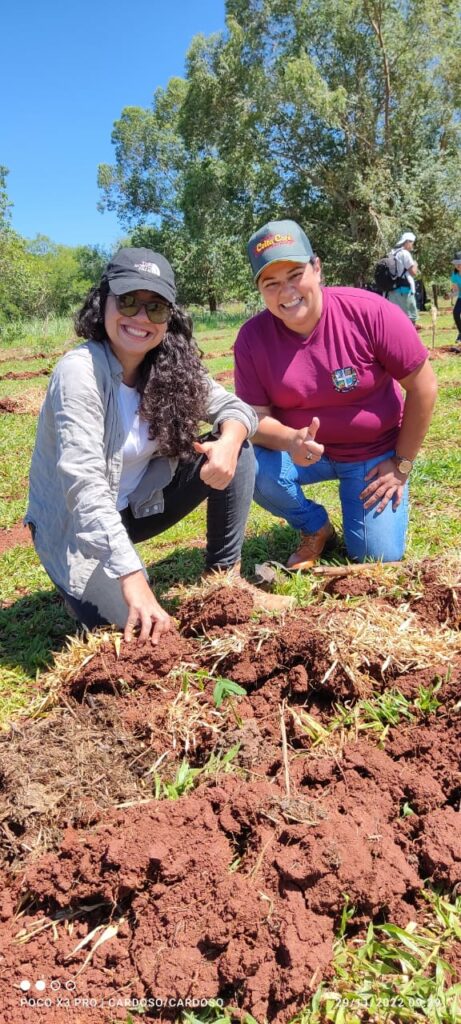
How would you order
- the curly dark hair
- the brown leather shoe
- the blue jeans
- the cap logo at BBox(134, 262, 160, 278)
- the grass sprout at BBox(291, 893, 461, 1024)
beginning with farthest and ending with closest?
1. the brown leather shoe
2. the blue jeans
3. the curly dark hair
4. the cap logo at BBox(134, 262, 160, 278)
5. the grass sprout at BBox(291, 893, 461, 1024)

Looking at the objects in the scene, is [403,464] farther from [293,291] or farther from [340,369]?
[293,291]

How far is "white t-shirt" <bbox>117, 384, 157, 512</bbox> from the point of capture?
9.31 ft

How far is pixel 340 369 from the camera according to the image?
10.6 ft

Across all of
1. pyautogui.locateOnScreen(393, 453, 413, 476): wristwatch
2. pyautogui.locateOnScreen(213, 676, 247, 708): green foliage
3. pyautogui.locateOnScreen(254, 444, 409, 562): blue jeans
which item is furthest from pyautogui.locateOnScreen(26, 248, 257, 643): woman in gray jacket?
pyautogui.locateOnScreen(393, 453, 413, 476): wristwatch

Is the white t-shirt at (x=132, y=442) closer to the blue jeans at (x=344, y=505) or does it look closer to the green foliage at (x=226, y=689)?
the blue jeans at (x=344, y=505)

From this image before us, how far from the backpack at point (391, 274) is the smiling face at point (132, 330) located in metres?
9.51

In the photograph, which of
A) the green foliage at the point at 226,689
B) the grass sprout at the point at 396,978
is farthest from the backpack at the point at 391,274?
the grass sprout at the point at 396,978

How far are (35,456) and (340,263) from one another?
2413 centimetres

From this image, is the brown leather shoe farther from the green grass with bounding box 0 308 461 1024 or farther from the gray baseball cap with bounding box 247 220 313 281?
the gray baseball cap with bounding box 247 220 313 281

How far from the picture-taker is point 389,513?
11.2 feet

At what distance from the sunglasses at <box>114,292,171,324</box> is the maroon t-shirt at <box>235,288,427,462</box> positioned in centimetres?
85

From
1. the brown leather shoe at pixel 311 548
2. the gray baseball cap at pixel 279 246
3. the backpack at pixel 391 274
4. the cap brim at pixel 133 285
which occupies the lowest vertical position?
the brown leather shoe at pixel 311 548

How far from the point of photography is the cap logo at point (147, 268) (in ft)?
8.30

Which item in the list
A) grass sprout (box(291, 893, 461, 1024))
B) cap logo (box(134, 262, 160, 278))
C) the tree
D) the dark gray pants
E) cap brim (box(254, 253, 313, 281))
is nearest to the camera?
grass sprout (box(291, 893, 461, 1024))
